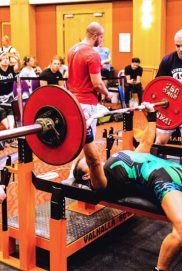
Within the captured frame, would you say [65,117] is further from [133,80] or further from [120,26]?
[120,26]

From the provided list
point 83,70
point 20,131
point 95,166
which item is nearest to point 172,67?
point 83,70

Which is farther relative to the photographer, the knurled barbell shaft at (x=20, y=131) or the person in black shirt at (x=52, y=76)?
the person in black shirt at (x=52, y=76)

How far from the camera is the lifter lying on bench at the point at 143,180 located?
2.14 m

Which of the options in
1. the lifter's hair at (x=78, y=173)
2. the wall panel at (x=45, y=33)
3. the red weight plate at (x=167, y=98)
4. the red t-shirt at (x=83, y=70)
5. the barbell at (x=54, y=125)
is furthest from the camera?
the wall panel at (x=45, y=33)

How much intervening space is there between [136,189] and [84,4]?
25.9 ft

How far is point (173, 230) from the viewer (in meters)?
2.15

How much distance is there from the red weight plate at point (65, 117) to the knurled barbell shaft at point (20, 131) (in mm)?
115

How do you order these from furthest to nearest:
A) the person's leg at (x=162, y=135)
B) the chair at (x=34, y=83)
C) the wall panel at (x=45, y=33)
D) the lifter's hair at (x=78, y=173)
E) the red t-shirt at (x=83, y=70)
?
the wall panel at (x=45, y=33) < the chair at (x=34, y=83) < the red t-shirt at (x=83, y=70) < the person's leg at (x=162, y=135) < the lifter's hair at (x=78, y=173)

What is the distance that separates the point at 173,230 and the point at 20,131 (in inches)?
35.7

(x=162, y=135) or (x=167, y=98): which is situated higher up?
(x=167, y=98)

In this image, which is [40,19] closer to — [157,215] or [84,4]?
[84,4]

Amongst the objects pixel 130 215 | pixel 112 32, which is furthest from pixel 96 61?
pixel 112 32

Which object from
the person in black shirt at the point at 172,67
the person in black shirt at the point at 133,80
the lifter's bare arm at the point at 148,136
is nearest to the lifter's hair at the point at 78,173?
the lifter's bare arm at the point at 148,136

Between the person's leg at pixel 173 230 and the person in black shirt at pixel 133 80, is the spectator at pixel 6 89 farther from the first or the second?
the person's leg at pixel 173 230
